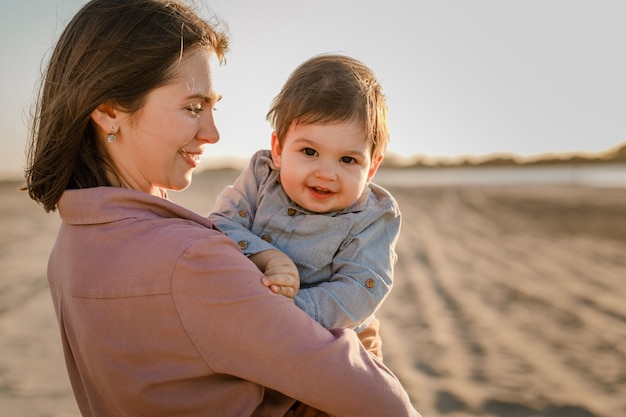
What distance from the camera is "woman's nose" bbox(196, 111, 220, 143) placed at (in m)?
2.02

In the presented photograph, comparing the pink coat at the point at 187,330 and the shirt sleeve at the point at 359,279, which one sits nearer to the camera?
the pink coat at the point at 187,330

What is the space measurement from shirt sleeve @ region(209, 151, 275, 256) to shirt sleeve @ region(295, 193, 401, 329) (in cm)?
24

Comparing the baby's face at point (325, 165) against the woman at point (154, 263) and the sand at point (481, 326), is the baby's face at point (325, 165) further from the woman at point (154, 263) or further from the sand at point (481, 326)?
the sand at point (481, 326)

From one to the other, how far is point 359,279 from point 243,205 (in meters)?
0.54

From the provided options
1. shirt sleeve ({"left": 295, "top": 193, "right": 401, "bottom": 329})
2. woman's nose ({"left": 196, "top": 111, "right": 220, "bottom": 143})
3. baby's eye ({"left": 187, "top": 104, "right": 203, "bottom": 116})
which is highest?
baby's eye ({"left": 187, "top": 104, "right": 203, "bottom": 116})

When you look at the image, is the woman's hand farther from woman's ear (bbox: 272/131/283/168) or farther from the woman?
woman's ear (bbox: 272/131/283/168)

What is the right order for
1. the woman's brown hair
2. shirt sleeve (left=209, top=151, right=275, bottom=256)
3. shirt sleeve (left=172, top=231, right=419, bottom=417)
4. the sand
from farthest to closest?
the sand, shirt sleeve (left=209, top=151, right=275, bottom=256), the woman's brown hair, shirt sleeve (left=172, top=231, right=419, bottom=417)

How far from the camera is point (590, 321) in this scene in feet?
20.4

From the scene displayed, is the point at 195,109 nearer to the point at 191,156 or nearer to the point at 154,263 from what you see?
the point at 191,156

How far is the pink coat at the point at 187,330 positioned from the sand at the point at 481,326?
Result: 2901 millimetres

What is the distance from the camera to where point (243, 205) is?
244 cm

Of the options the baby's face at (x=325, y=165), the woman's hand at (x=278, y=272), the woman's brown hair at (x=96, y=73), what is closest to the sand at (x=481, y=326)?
the baby's face at (x=325, y=165)

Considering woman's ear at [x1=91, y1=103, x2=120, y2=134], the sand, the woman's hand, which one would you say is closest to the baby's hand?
the woman's hand

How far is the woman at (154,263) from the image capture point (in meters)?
1.58
